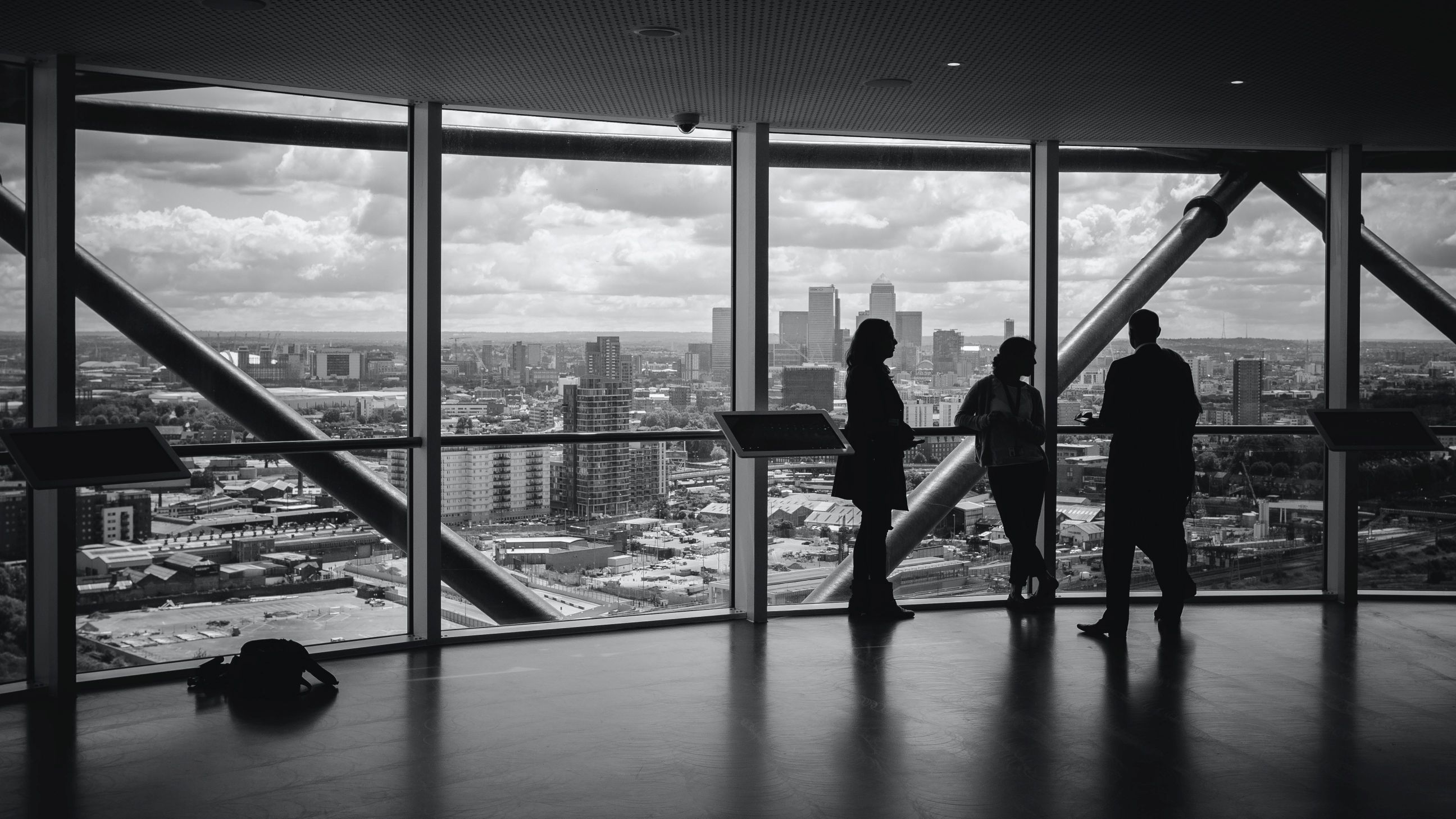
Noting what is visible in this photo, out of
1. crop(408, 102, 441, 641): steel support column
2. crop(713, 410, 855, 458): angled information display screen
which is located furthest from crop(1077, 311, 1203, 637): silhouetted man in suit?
crop(408, 102, 441, 641): steel support column

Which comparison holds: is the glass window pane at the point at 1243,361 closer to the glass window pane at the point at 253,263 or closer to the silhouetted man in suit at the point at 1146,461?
the silhouetted man in suit at the point at 1146,461

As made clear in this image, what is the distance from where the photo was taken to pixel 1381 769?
4480mm

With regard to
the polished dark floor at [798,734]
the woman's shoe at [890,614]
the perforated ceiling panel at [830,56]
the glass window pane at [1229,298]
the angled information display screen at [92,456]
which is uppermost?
the perforated ceiling panel at [830,56]

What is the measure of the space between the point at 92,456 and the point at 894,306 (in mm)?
5034

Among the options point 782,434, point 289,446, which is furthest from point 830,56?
point 289,446

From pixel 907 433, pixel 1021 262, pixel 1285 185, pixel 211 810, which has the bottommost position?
pixel 211 810

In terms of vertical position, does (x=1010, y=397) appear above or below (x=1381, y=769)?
above

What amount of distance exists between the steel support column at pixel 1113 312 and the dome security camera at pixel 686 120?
2.97 m

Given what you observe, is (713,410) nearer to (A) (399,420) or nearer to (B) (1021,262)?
(A) (399,420)

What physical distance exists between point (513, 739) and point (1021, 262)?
16.6 feet

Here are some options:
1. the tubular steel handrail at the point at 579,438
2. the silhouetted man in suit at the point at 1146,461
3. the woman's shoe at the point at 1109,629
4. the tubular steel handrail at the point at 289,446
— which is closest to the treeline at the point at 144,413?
the tubular steel handrail at the point at 289,446

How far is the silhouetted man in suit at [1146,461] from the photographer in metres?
6.55

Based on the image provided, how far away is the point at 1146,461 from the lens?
21.6ft

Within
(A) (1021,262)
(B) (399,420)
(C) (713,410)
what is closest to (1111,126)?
(A) (1021,262)
